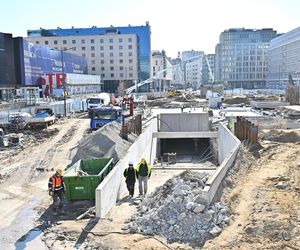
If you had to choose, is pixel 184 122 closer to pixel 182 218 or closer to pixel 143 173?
pixel 143 173

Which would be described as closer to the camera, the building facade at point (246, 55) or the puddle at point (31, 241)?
the puddle at point (31, 241)

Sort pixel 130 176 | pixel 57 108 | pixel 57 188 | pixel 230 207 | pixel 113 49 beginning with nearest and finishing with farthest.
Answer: pixel 230 207
pixel 57 188
pixel 130 176
pixel 57 108
pixel 113 49

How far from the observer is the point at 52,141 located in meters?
26.5

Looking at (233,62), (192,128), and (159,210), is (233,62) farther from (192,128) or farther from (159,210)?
(159,210)

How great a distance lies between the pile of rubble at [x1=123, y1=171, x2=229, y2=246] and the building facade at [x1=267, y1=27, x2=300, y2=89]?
3785 inches

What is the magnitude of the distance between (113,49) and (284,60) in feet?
183

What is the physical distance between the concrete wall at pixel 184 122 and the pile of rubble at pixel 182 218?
85.7ft

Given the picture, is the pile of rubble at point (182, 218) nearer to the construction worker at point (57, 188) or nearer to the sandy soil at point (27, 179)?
the construction worker at point (57, 188)

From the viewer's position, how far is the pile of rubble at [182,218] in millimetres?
10622

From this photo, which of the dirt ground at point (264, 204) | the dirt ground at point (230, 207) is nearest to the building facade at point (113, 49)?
the dirt ground at point (230, 207)

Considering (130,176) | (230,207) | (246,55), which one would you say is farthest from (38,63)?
(246,55)

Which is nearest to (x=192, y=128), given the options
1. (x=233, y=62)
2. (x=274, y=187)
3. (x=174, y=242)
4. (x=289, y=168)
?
(x=289, y=168)

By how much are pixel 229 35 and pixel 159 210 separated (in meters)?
146

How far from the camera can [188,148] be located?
1506 inches
